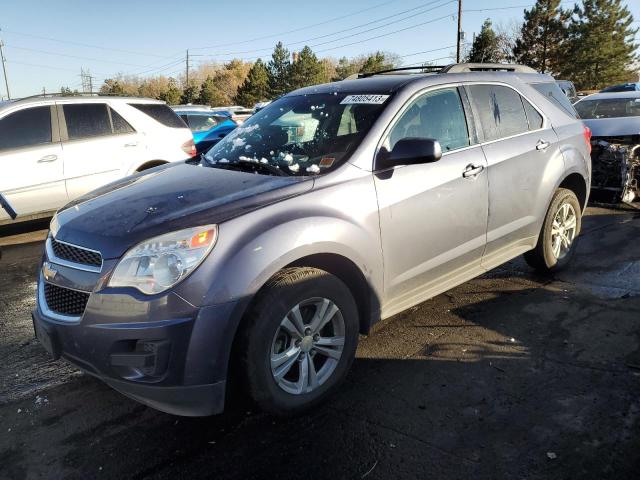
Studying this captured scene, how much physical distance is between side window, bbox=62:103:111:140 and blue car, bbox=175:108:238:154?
12.5 feet

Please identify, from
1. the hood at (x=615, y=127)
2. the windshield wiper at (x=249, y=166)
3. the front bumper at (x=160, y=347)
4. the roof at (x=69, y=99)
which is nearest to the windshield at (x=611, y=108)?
the hood at (x=615, y=127)

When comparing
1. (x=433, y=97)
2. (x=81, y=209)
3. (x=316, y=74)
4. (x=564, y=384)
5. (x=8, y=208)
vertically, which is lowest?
(x=564, y=384)

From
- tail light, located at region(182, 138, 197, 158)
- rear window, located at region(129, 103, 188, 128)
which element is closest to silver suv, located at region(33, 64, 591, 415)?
tail light, located at region(182, 138, 197, 158)

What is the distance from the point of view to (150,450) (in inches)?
104

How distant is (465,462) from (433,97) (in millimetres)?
2408

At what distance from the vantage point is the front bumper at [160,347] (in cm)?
238

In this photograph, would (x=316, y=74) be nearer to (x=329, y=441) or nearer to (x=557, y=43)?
(x=557, y=43)

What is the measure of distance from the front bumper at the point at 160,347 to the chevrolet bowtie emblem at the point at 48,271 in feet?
1.25

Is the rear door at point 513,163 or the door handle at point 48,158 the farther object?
the door handle at point 48,158

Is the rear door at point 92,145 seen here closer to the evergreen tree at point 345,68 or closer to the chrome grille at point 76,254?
the chrome grille at point 76,254

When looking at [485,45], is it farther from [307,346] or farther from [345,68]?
[307,346]

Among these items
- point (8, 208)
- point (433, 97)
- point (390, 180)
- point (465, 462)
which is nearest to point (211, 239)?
point (390, 180)

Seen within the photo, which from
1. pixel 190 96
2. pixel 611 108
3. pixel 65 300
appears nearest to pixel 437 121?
pixel 65 300

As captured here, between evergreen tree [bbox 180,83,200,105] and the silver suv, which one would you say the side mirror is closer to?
the silver suv
